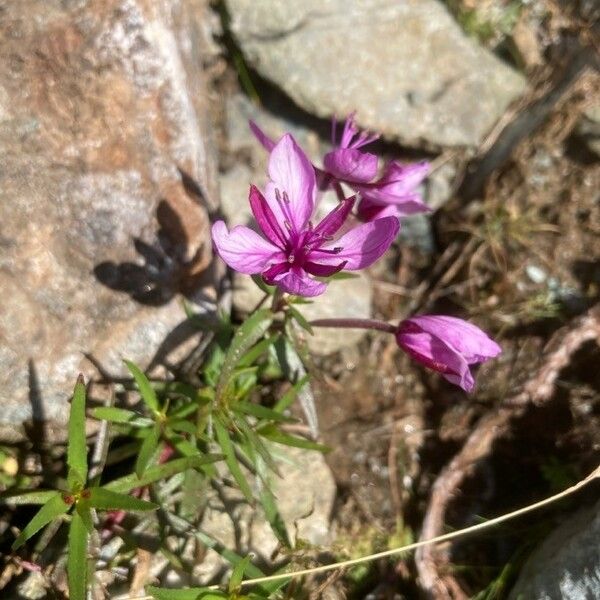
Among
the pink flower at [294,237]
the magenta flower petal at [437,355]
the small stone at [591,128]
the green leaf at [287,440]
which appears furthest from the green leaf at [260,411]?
the small stone at [591,128]

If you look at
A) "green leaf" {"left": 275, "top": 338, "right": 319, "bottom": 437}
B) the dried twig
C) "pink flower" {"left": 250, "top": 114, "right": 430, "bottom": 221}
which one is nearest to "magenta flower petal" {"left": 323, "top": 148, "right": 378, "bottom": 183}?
"pink flower" {"left": 250, "top": 114, "right": 430, "bottom": 221}

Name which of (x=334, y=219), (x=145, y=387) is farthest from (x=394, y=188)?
(x=145, y=387)

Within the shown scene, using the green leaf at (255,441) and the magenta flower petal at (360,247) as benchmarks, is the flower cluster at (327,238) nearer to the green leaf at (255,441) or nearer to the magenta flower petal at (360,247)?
the magenta flower petal at (360,247)

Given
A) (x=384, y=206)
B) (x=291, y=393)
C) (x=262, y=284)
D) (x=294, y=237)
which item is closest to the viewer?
(x=294, y=237)

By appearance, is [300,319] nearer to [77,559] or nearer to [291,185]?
[291,185]

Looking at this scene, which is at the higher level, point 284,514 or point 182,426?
point 182,426

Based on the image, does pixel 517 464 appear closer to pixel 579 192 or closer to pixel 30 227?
pixel 579 192
